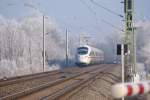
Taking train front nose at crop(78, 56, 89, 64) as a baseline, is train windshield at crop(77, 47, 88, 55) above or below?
above

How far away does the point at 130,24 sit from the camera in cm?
3434

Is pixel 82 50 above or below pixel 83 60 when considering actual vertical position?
above

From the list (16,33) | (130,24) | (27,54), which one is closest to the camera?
(130,24)

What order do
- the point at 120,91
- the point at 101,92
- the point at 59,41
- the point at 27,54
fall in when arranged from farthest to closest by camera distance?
the point at 59,41
the point at 27,54
the point at 101,92
the point at 120,91

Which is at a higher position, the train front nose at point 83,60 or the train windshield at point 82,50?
the train windshield at point 82,50

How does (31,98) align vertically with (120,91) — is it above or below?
below

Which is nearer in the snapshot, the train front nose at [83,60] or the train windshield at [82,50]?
the train front nose at [83,60]

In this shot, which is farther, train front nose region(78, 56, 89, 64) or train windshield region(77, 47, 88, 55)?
train windshield region(77, 47, 88, 55)

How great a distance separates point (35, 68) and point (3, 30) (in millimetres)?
42975

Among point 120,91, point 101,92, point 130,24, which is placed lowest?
point 101,92

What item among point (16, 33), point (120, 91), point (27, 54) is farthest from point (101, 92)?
point (16, 33)

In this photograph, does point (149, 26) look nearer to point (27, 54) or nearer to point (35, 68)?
point (27, 54)

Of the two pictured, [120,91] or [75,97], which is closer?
[120,91]

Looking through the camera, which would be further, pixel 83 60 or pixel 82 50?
pixel 82 50
